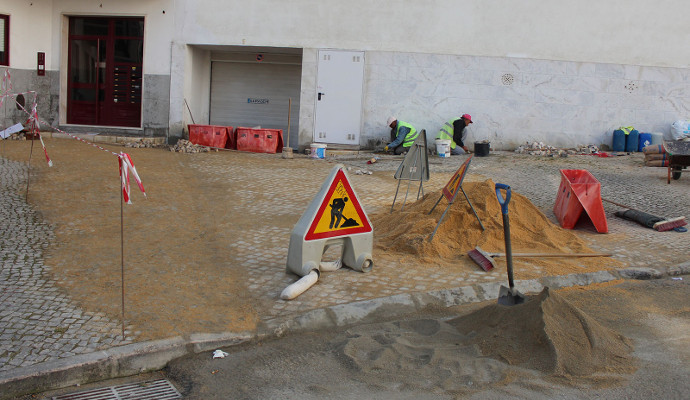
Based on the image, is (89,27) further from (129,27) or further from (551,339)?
(551,339)

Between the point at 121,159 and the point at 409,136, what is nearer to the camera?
the point at 121,159

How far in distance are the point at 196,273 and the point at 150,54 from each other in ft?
43.3

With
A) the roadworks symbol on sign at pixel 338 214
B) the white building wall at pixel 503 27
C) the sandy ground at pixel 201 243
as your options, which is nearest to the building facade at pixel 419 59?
the white building wall at pixel 503 27

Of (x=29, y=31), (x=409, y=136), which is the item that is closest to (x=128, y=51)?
(x=29, y=31)

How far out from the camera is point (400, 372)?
4.56m

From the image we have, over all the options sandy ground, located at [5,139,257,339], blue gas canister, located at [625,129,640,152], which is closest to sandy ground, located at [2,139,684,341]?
sandy ground, located at [5,139,257,339]

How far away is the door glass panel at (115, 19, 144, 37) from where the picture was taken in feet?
60.4

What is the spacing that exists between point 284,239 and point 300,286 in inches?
87.6

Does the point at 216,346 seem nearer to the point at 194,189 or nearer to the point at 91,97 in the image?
the point at 194,189

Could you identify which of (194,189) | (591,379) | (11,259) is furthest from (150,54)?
(591,379)

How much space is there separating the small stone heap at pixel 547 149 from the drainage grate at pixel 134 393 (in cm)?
1428

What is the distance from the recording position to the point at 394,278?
6.64 meters

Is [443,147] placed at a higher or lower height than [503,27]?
lower

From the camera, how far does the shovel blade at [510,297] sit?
5.42 metres
